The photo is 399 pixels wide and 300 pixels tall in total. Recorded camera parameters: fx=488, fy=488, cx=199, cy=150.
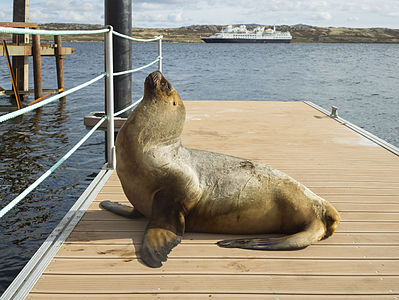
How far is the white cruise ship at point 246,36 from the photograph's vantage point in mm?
124312

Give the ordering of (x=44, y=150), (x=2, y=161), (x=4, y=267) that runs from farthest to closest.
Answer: (x=44, y=150)
(x=2, y=161)
(x=4, y=267)

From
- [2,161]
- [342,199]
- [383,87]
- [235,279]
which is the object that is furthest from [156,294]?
[383,87]

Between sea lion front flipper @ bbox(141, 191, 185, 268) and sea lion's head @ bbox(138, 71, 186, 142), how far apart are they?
0.39 metres

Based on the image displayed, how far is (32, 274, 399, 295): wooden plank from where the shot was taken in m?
2.40

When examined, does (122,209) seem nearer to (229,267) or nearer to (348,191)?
(229,267)

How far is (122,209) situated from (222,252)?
0.92 meters

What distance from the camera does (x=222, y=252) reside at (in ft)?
9.29

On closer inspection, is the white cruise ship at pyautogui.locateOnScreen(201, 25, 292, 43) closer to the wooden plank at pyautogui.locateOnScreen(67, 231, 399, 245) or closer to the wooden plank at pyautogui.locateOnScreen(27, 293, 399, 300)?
the wooden plank at pyautogui.locateOnScreen(67, 231, 399, 245)

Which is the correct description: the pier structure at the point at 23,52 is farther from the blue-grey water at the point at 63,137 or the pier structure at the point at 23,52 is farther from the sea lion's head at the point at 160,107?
the sea lion's head at the point at 160,107

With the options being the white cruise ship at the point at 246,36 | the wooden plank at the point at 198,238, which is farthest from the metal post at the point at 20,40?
the white cruise ship at the point at 246,36

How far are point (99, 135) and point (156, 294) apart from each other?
9.98 m

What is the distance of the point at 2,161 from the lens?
29.6 feet

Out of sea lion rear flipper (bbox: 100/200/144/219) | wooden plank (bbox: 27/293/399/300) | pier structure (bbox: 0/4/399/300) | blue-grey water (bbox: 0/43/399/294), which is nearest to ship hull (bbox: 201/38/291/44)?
blue-grey water (bbox: 0/43/399/294)

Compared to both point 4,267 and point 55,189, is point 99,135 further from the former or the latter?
point 4,267
